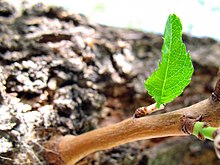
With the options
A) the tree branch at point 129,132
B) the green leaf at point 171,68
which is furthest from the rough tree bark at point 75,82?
the green leaf at point 171,68

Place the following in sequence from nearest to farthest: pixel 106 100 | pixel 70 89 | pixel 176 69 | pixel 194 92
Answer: pixel 176 69
pixel 70 89
pixel 106 100
pixel 194 92

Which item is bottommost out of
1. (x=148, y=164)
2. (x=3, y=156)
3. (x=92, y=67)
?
(x=148, y=164)

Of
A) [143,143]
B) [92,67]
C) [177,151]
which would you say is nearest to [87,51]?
[92,67]

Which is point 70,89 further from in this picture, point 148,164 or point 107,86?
point 148,164

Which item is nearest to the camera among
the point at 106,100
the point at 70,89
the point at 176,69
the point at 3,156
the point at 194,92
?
the point at 176,69

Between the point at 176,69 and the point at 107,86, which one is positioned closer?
the point at 176,69

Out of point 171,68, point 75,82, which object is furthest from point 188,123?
point 75,82

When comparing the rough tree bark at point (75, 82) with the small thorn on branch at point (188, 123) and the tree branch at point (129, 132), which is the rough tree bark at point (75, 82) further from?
the small thorn on branch at point (188, 123)
